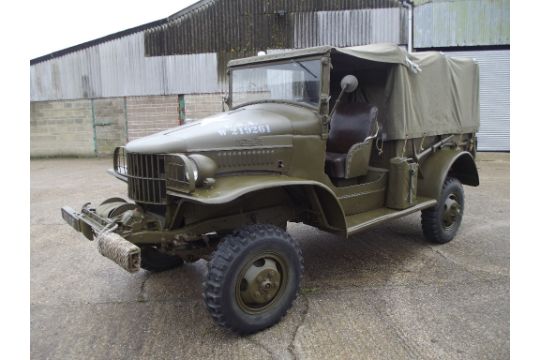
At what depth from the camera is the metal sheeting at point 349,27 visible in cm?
1265

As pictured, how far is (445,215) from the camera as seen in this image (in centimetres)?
554

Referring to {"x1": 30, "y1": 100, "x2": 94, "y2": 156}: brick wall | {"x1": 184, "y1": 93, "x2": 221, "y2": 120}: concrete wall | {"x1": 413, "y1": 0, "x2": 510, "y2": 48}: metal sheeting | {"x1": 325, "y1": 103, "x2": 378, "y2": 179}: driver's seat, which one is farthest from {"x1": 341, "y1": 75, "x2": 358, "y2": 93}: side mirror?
{"x1": 30, "y1": 100, "x2": 94, "y2": 156}: brick wall

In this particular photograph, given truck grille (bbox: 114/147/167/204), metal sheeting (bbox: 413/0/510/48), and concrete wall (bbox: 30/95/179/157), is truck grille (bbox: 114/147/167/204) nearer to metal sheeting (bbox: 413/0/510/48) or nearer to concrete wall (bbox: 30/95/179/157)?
concrete wall (bbox: 30/95/179/157)

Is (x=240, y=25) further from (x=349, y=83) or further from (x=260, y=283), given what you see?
(x=260, y=283)

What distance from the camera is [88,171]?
12.2 metres

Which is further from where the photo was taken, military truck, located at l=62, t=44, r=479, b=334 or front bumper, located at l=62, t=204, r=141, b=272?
military truck, located at l=62, t=44, r=479, b=334

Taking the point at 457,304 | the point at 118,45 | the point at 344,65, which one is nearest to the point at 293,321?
the point at 457,304

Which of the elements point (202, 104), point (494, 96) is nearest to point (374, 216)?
point (202, 104)

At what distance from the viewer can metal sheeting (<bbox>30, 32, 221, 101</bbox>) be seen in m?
13.8

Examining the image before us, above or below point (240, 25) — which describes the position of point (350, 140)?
below

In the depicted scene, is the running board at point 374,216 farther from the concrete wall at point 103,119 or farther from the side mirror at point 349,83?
the concrete wall at point 103,119

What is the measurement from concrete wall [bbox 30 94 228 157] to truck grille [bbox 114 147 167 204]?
406 inches

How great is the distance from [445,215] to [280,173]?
2692mm

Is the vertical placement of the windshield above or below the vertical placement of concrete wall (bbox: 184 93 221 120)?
below
